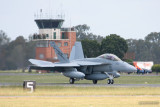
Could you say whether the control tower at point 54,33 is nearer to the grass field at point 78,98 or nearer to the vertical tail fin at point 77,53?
the vertical tail fin at point 77,53

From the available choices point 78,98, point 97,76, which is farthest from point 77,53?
point 78,98

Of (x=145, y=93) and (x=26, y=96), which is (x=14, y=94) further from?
(x=145, y=93)

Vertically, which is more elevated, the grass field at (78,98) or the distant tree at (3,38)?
the distant tree at (3,38)

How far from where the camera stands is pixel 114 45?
326 ft

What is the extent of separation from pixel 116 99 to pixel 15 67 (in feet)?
72.9

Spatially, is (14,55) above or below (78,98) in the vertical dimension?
above

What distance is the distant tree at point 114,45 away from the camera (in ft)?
321

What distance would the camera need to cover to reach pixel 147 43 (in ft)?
532

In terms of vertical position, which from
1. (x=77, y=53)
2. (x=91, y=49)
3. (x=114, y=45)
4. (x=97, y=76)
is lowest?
(x=97, y=76)

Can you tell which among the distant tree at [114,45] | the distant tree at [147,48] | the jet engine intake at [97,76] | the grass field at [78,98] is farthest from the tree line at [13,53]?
the distant tree at [147,48]

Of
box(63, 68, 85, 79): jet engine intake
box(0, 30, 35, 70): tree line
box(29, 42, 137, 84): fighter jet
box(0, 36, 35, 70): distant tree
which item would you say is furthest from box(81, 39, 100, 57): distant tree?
box(63, 68, 85, 79): jet engine intake

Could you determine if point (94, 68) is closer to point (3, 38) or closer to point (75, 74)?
point (75, 74)

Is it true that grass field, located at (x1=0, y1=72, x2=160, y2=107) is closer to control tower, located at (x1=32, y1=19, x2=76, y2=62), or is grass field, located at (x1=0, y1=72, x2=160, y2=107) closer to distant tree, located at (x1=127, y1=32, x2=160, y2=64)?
control tower, located at (x1=32, y1=19, x2=76, y2=62)

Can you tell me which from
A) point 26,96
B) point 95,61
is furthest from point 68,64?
point 26,96
